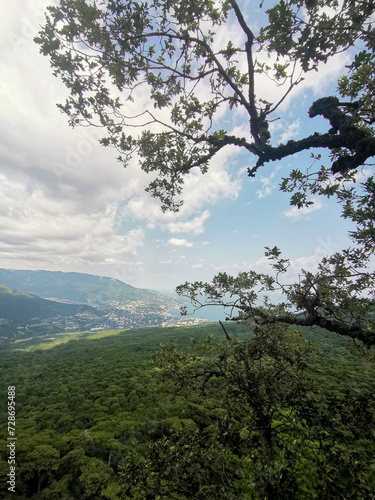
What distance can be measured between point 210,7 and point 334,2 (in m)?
3.88

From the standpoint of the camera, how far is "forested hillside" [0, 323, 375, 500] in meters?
4.54

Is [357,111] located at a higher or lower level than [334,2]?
lower

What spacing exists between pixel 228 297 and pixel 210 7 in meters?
9.31

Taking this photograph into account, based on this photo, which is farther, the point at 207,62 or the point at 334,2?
the point at 207,62

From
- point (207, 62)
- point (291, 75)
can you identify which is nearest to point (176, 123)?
point (207, 62)

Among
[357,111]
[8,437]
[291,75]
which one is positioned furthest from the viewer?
[8,437]

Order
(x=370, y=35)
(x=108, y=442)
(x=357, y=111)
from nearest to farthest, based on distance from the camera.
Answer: (x=370, y=35) → (x=357, y=111) → (x=108, y=442)

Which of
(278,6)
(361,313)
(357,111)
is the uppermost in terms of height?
(278,6)

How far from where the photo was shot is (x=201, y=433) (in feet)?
34.4

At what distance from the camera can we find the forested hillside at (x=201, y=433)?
14.9ft

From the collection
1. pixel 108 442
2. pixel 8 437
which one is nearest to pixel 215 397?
pixel 108 442

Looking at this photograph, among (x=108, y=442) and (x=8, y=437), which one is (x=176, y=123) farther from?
(x=8, y=437)

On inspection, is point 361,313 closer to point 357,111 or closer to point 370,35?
point 357,111

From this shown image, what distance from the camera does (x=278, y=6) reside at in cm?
459
